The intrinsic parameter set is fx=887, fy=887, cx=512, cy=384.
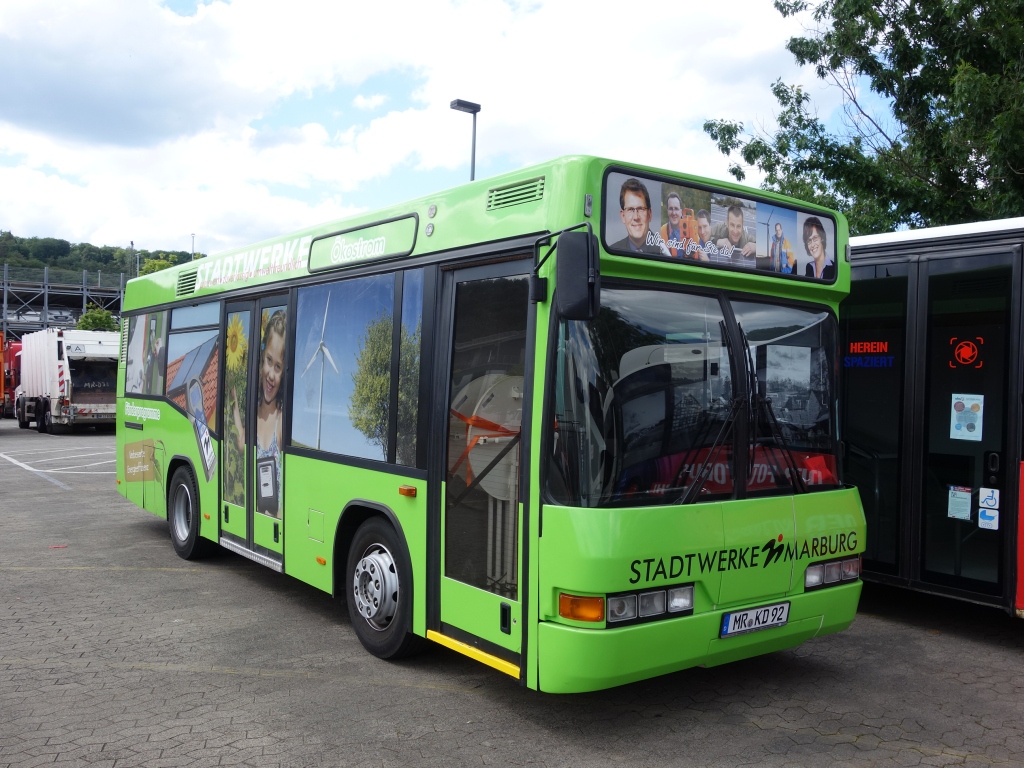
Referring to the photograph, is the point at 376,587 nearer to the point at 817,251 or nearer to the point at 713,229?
the point at 713,229

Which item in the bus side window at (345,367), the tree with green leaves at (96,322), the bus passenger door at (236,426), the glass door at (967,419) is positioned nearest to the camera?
the bus side window at (345,367)

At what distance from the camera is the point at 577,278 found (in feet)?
13.2

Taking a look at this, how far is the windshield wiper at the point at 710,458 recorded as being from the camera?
14.7ft

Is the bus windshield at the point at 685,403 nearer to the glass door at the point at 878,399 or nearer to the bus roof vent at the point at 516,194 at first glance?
the bus roof vent at the point at 516,194

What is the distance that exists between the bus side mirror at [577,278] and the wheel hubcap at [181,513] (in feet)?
20.0

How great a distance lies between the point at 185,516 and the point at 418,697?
4.81 meters

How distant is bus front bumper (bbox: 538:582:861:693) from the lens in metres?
4.12

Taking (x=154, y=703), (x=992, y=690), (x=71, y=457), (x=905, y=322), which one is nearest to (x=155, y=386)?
(x=154, y=703)

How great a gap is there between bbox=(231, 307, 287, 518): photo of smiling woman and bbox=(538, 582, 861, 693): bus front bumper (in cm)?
348

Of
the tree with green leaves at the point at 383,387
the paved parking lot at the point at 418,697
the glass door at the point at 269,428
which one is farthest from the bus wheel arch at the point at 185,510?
the tree with green leaves at the point at 383,387

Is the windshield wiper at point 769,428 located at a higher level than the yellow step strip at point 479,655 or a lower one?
higher

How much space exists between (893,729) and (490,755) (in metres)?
2.16

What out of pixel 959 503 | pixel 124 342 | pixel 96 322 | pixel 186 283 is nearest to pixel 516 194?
pixel 959 503

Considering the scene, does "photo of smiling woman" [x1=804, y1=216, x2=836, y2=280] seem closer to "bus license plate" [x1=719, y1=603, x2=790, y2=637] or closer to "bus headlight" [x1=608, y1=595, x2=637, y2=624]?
"bus license plate" [x1=719, y1=603, x2=790, y2=637]
